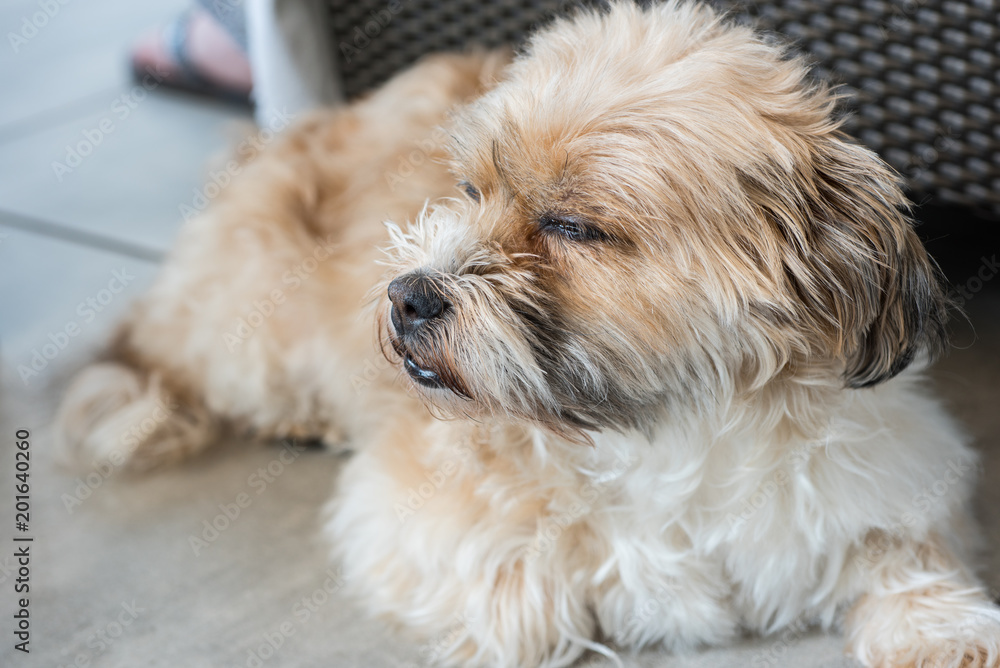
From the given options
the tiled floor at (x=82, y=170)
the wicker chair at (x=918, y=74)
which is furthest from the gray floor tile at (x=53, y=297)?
the wicker chair at (x=918, y=74)

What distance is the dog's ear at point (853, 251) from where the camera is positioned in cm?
105

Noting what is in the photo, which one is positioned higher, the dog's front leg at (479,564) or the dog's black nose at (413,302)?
the dog's black nose at (413,302)

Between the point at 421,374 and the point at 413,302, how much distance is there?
105mm

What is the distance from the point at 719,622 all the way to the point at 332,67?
5.66 feet

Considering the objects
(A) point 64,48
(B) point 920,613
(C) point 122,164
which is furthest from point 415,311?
(A) point 64,48

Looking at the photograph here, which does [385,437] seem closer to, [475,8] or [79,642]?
[79,642]

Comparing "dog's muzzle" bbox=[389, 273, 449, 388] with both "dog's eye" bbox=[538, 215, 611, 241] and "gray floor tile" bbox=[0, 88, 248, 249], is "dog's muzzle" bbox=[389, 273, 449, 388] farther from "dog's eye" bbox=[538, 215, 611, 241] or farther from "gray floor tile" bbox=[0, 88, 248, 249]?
"gray floor tile" bbox=[0, 88, 248, 249]

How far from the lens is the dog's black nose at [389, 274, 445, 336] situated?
1.10 meters

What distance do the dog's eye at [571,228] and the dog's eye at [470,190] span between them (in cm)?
16

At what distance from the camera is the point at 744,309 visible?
1076 mm

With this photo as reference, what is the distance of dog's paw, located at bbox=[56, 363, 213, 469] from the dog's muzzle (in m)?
0.92

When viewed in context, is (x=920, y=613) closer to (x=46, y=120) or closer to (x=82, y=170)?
(x=82, y=170)

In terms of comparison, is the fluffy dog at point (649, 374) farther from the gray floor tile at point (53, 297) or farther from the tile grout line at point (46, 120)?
the tile grout line at point (46, 120)

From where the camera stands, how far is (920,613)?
4.18ft
